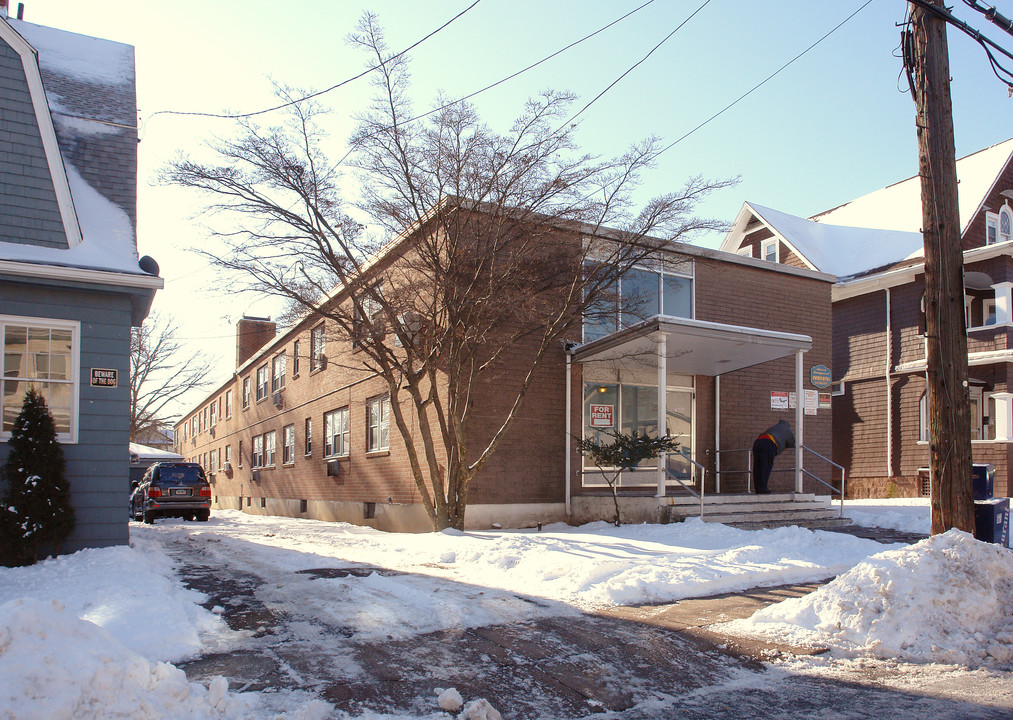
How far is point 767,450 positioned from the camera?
15.9 metres

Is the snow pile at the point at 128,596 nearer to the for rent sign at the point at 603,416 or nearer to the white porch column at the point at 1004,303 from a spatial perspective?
the for rent sign at the point at 603,416

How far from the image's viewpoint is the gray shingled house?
1018cm

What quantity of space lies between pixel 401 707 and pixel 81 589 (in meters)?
4.70

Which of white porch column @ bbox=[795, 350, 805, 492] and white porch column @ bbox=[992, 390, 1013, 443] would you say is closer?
white porch column @ bbox=[795, 350, 805, 492]

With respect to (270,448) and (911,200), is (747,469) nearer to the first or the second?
(911,200)

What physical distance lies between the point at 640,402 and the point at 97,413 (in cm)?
1049

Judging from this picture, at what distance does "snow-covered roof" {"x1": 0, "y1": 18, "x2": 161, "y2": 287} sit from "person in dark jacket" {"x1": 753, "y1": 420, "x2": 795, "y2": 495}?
37.9 feet

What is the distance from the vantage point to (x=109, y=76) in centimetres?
1359

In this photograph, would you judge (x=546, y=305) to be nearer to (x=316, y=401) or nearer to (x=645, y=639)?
(x=645, y=639)

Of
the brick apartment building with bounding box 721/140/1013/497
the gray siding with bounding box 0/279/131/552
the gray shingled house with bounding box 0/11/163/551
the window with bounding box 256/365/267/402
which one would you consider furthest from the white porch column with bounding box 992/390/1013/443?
the window with bounding box 256/365/267/402

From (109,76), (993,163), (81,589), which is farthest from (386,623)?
(993,163)

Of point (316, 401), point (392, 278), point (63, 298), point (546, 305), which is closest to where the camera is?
point (63, 298)

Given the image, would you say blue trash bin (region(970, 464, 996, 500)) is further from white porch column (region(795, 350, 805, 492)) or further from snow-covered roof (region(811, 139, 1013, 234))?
snow-covered roof (region(811, 139, 1013, 234))

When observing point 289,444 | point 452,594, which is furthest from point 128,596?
point 289,444
